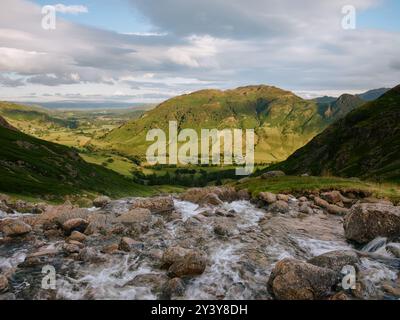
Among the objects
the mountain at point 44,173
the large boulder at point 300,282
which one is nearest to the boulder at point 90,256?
the large boulder at point 300,282

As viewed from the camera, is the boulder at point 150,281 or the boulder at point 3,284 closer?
the boulder at point 3,284

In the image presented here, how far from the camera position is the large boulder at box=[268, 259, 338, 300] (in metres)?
21.8

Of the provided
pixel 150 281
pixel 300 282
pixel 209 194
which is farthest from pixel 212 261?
pixel 209 194

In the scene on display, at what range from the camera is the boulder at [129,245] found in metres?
31.5

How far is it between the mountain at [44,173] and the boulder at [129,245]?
1975 inches

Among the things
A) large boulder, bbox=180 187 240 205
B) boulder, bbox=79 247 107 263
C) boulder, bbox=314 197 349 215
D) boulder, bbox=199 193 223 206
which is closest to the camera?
boulder, bbox=79 247 107 263

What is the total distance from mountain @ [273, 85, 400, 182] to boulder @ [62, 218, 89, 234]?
60481 millimetres

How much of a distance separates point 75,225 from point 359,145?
112 metres

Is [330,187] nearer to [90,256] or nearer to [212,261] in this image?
[212,261]

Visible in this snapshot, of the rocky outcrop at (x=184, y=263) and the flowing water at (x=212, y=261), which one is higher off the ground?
the rocky outcrop at (x=184, y=263)

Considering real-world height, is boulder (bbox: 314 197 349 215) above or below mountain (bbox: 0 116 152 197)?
above

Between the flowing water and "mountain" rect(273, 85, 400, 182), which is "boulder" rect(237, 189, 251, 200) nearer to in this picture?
the flowing water

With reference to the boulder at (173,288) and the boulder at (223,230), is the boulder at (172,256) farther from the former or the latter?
the boulder at (223,230)

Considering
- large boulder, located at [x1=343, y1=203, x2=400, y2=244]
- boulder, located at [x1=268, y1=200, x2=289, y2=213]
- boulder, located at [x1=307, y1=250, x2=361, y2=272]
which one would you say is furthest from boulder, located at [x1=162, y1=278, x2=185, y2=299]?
boulder, located at [x1=268, y1=200, x2=289, y2=213]
